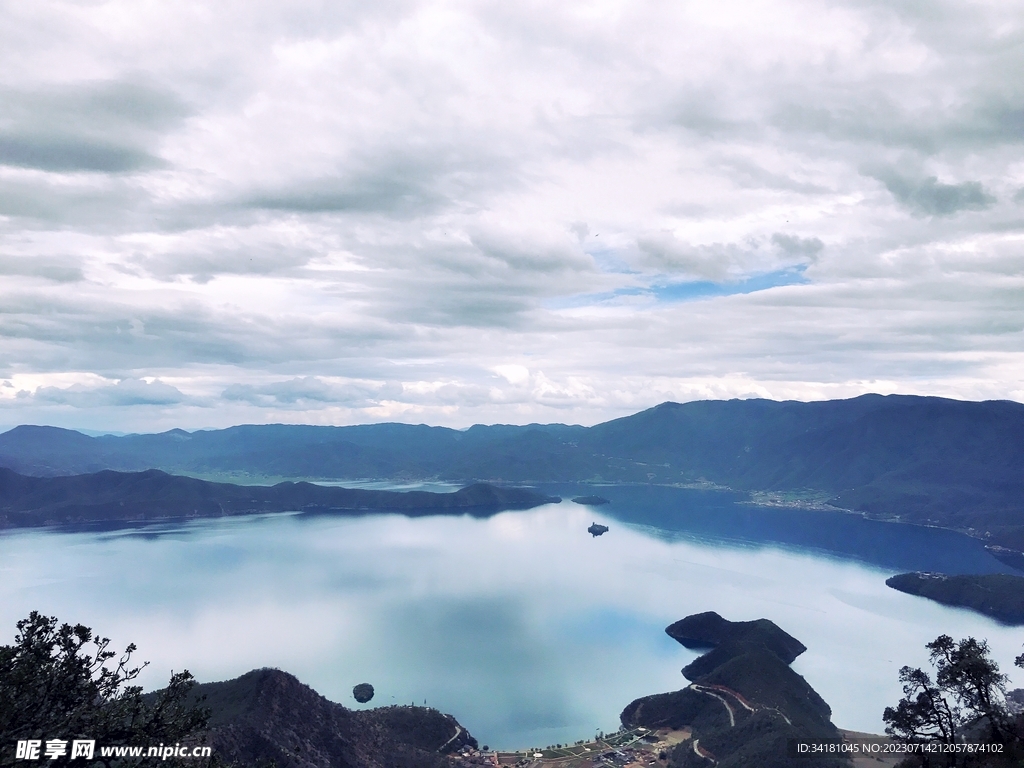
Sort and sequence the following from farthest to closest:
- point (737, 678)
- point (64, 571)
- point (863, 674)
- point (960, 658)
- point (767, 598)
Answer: point (64, 571)
point (767, 598)
point (863, 674)
point (737, 678)
point (960, 658)

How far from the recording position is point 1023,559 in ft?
528

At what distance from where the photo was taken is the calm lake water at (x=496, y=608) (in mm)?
75625

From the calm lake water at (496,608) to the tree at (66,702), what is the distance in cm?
4994

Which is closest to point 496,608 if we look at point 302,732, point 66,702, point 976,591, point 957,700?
point 302,732

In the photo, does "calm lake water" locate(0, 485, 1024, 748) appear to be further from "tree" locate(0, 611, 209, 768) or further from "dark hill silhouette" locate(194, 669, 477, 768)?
"tree" locate(0, 611, 209, 768)

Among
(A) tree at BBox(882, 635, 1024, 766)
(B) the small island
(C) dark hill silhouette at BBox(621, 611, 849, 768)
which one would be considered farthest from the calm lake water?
(A) tree at BBox(882, 635, 1024, 766)

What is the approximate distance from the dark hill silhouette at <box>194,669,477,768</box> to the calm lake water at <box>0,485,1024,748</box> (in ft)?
→ 35.0

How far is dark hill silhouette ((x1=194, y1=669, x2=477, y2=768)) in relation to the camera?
143 ft

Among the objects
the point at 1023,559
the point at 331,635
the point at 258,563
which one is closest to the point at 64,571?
the point at 258,563

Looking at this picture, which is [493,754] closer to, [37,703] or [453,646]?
[453,646]

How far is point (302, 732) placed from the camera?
157 feet

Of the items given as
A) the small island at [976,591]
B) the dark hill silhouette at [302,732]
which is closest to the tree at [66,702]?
the dark hill silhouette at [302,732]

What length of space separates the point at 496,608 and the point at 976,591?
89.8 metres

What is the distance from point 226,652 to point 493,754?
155 ft
